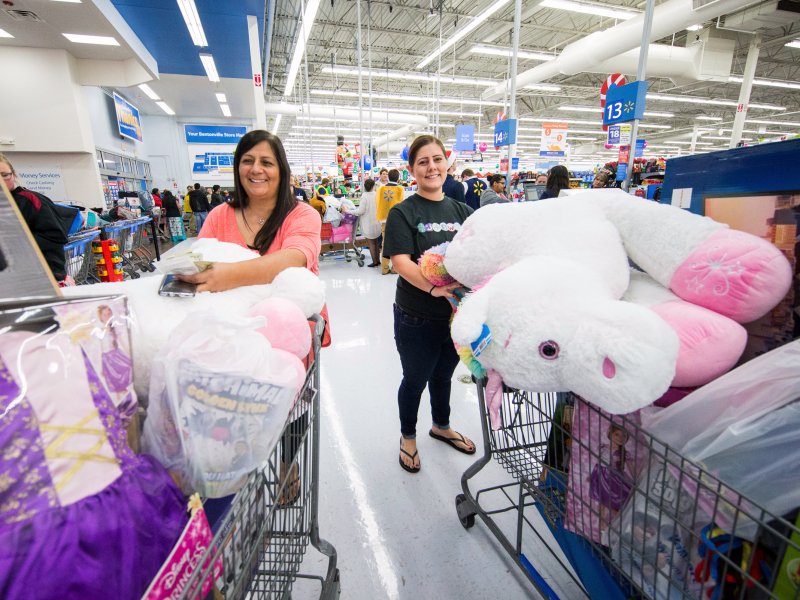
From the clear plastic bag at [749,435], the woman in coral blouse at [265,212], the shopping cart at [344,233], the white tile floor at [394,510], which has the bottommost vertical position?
the white tile floor at [394,510]

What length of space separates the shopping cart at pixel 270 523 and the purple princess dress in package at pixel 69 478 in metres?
0.09

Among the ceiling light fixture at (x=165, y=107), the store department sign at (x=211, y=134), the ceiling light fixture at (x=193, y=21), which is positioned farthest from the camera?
the store department sign at (x=211, y=134)

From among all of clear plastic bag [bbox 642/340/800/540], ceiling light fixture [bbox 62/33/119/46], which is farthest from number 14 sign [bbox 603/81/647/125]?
ceiling light fixture [bbox 62/33/119/46]

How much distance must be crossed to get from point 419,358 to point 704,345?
3.91ft

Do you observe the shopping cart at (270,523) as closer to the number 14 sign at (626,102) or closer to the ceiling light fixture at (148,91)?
the number 14 sign at (626,102)

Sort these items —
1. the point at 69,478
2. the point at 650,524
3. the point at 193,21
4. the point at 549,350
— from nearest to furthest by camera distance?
the point at 69,478, the point at 549,350, the point at 650,524, the point at 193,21

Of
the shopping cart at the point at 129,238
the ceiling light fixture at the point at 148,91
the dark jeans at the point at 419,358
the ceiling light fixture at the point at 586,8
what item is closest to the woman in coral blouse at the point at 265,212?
the dark jeans at the point at 419,358

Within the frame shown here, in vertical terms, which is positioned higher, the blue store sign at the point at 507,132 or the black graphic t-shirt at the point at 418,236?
the blue store sign at the point at 507,132

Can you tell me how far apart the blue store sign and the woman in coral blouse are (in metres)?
4.26

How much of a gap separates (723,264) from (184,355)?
3.15 feet

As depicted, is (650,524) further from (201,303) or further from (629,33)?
(629,33)

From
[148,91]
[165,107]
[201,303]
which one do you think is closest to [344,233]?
[201,303]

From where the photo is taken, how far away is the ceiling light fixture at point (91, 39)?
22.9 ft

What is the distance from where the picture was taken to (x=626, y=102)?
3.31 meters
